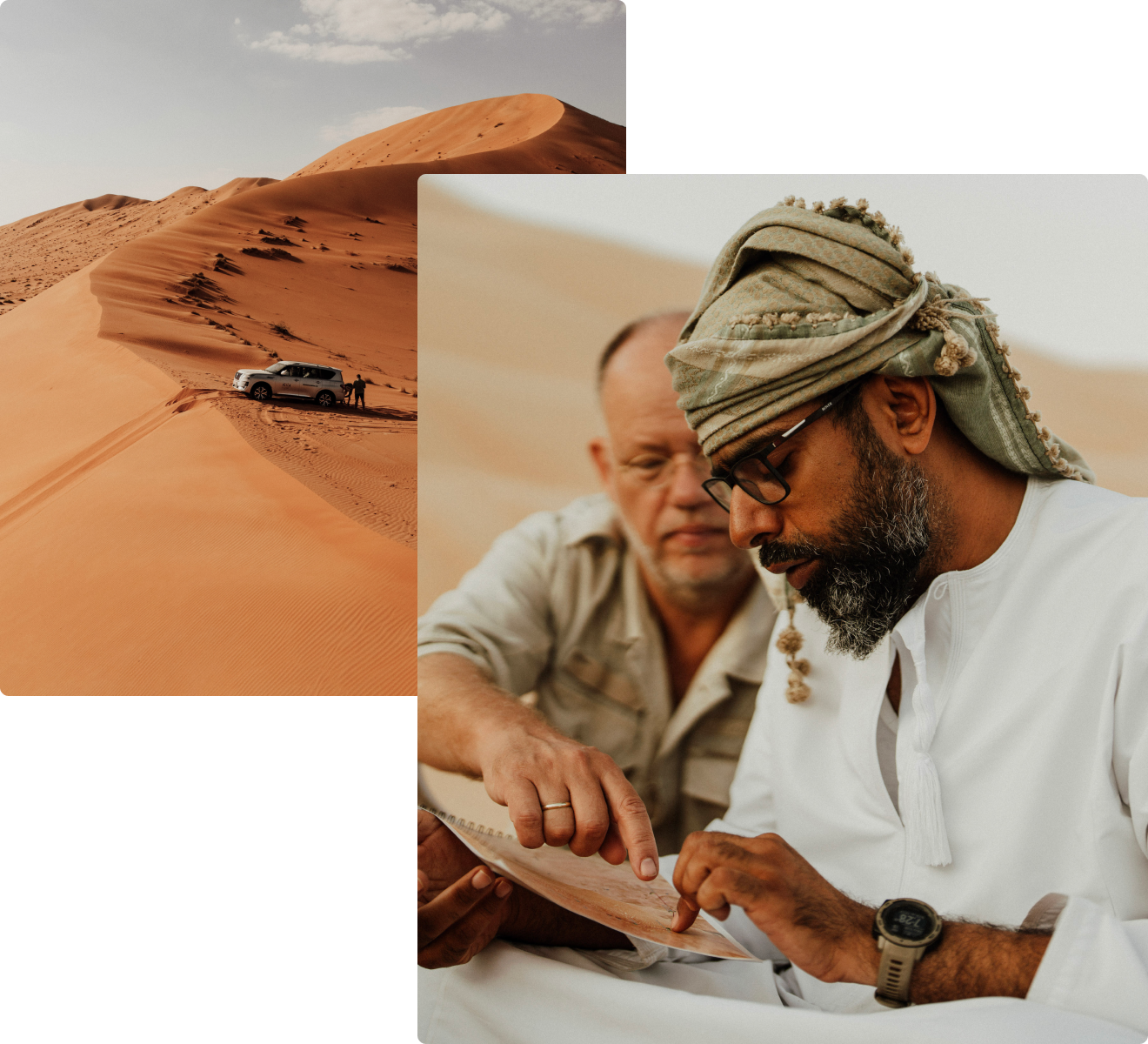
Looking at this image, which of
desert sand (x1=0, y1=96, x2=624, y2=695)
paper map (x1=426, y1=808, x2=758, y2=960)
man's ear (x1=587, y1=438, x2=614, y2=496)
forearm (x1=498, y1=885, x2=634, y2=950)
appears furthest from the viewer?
desert sand (x1=0, y1=96, x2=624, y2=695)

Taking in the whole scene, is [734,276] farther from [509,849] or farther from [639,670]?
[509,849]

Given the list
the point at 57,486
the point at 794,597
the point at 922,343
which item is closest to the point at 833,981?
the point at 794,597

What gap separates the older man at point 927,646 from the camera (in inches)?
98.2

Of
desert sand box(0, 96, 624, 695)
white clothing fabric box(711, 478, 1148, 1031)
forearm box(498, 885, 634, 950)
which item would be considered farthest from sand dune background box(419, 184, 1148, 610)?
desert sand box(0, 96, 624, 695)

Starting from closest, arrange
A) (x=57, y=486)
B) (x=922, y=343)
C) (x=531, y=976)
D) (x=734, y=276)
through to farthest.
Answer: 1. (x=922, y=343)
2. (x=734, y=276)
3. (x=531, y=976)
4. (x=57, y=486)

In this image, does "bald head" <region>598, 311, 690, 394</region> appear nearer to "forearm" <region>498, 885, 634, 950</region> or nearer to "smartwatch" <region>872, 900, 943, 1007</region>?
"forearm" <region>498, 885, 634, 950</region>

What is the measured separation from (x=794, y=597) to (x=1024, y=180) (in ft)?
4.18

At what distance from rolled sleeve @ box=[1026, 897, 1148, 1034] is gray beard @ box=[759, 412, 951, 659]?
80 centimetres

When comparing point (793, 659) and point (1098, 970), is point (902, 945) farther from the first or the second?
point (793, 659)

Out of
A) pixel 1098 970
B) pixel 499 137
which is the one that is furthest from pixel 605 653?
pixel 499 137

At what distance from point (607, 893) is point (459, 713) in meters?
0.62

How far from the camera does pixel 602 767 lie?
285cm

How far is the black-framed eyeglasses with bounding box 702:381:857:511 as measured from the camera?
2.56 meters

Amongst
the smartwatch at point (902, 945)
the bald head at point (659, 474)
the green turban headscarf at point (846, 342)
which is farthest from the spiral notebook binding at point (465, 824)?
the green turban headscarf at point (846, 342)
